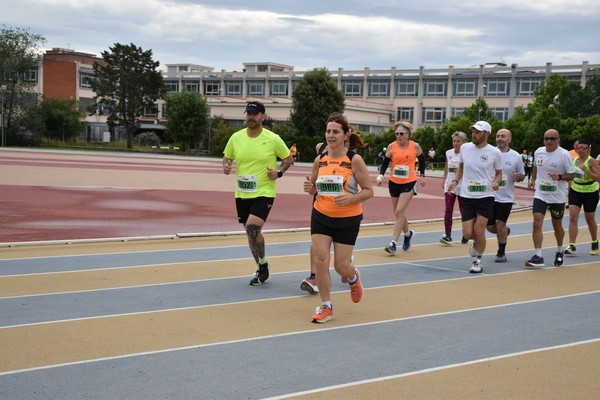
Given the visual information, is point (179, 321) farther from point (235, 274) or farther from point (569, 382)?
point (569, 382)

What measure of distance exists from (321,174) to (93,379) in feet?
10.3

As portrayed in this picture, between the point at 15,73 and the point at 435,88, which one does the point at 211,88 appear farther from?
the point at 15,73

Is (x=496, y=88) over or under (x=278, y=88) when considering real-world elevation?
over

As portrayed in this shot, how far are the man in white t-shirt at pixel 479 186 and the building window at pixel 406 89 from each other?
89604 mm

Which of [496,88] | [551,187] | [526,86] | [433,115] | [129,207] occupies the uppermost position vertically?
[526,86]

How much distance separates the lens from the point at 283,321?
745cm

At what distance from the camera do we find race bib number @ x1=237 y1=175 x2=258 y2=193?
30.6 feet

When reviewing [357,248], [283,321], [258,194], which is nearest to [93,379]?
[283,321]

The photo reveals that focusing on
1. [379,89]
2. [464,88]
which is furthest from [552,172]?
[379,89]

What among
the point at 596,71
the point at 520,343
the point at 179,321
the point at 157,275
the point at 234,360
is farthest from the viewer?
the point at 596,71

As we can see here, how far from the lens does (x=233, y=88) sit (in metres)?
112

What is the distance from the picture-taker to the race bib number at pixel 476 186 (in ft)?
35.7

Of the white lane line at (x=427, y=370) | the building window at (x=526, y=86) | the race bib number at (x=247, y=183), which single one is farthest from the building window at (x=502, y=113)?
the white lane line at (x=427, y=370)

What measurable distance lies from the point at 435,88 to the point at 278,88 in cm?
2396
